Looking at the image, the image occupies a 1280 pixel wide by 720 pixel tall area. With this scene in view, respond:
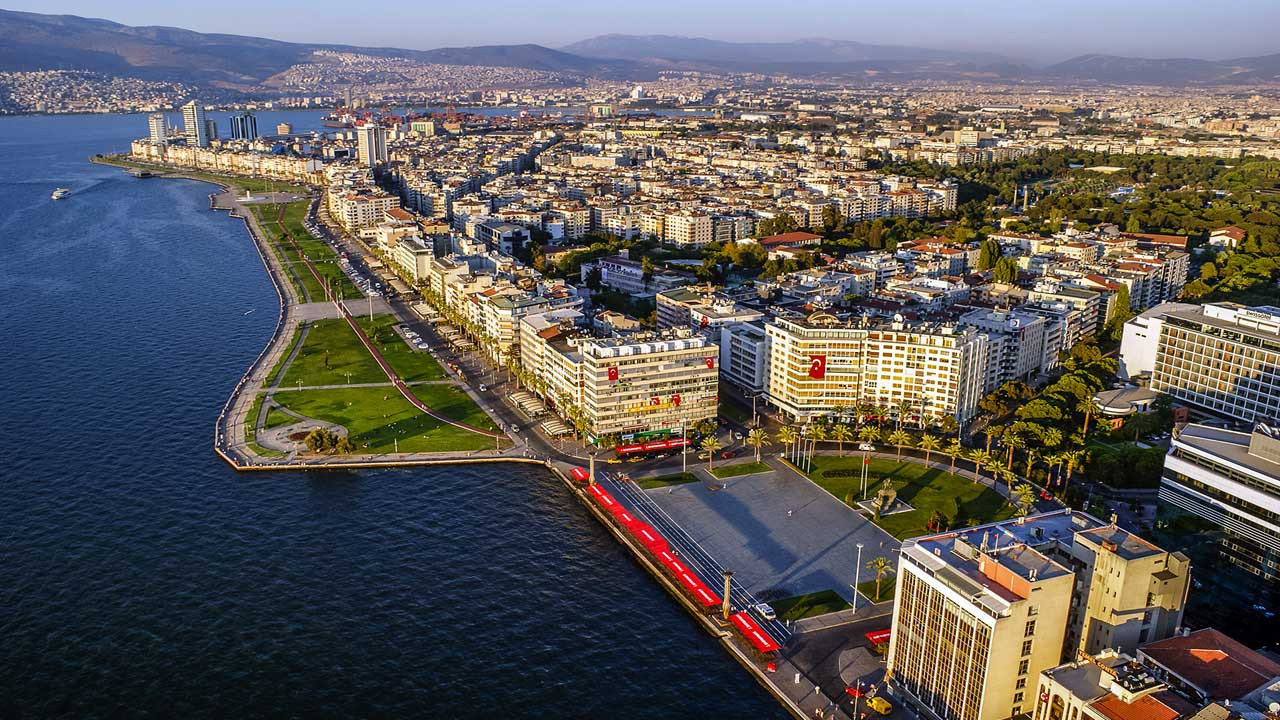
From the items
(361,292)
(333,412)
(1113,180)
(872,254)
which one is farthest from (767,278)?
(1113,180)

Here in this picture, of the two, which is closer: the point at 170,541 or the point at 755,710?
the point at 755,710

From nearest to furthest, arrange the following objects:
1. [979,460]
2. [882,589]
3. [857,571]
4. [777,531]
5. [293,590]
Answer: [882,589]
[293,590]
[857,571]
[777,531]
[979,460]

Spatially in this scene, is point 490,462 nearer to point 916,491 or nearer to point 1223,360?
point 916,491

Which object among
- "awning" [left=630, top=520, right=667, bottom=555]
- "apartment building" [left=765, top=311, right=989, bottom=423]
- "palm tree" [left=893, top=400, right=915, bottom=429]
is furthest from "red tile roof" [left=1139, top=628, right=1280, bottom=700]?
"apartment building" [left=765, top=311, right=989, bottom=423]

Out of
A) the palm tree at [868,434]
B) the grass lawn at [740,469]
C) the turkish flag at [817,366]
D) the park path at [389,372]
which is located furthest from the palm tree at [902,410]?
the park path at [389,372]

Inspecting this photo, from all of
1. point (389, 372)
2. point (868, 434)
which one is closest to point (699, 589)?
point (868, 434)

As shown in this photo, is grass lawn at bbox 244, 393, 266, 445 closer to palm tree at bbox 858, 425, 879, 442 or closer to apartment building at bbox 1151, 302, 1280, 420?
palm tree at bbox 858, 425, 879, 442

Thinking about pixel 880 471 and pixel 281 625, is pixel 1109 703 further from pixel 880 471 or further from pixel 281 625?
pixel 281 625
